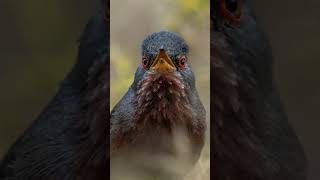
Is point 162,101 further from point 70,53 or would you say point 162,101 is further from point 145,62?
point 70,53

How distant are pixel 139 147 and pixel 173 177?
113 millimetres

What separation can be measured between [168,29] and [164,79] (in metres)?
0.13

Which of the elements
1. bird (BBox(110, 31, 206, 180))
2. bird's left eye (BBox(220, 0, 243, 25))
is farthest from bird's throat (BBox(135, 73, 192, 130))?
bird's left eye (BBox(220, 0, 243, 25))

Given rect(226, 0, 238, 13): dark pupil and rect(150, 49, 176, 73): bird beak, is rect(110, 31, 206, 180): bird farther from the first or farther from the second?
rect(226, 0, 238, 13): dark pupil

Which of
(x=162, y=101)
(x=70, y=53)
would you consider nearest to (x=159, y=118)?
(x=162, y=101)

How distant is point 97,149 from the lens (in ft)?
5.84

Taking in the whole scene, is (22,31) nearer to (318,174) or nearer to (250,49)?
(250,49)

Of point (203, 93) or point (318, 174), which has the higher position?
point (203, 93)

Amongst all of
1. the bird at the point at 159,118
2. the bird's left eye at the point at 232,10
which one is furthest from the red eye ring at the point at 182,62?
the bird's left eye at the point at 232,10

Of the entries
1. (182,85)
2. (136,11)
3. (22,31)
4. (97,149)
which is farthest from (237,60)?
(22,31)

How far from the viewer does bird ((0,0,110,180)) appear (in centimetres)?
178

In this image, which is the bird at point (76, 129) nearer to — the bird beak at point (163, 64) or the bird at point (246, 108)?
the bird beak at point (163, 64)

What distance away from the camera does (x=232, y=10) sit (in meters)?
1.76

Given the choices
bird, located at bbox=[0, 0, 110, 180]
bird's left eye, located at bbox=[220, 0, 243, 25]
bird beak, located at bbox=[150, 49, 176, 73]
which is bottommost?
bird, located at bbox=[0, 0, 110, 180]
